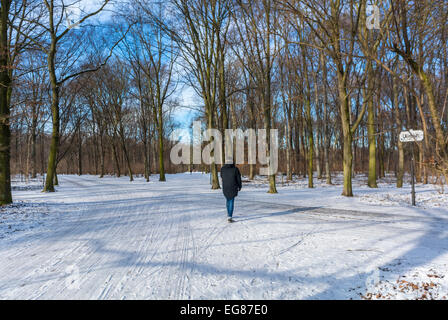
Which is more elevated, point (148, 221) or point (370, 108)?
point (370, 108)

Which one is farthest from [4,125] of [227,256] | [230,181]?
[227,256]

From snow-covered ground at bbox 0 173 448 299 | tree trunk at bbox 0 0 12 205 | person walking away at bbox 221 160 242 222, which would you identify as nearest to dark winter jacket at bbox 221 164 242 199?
person walking away at bbox 221 160 242 222

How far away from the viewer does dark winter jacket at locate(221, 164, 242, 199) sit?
7.78 m

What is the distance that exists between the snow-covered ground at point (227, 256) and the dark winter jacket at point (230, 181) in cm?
87

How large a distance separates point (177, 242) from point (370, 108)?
659 inches

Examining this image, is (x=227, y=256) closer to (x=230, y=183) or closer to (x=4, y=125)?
(x=230, y=183)

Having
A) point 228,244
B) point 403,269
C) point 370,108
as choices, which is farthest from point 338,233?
point 370,108

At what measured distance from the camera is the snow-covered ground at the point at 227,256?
341cm

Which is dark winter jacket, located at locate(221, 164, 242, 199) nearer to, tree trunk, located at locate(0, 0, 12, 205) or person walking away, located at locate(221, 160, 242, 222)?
person walking away, located at locate(221, 160, 242, 222)

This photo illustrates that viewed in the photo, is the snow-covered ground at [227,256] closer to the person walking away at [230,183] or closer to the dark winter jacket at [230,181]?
the person walking away at [230,183]

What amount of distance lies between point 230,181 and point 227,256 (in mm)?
3426

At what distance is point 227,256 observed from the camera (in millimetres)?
4688
